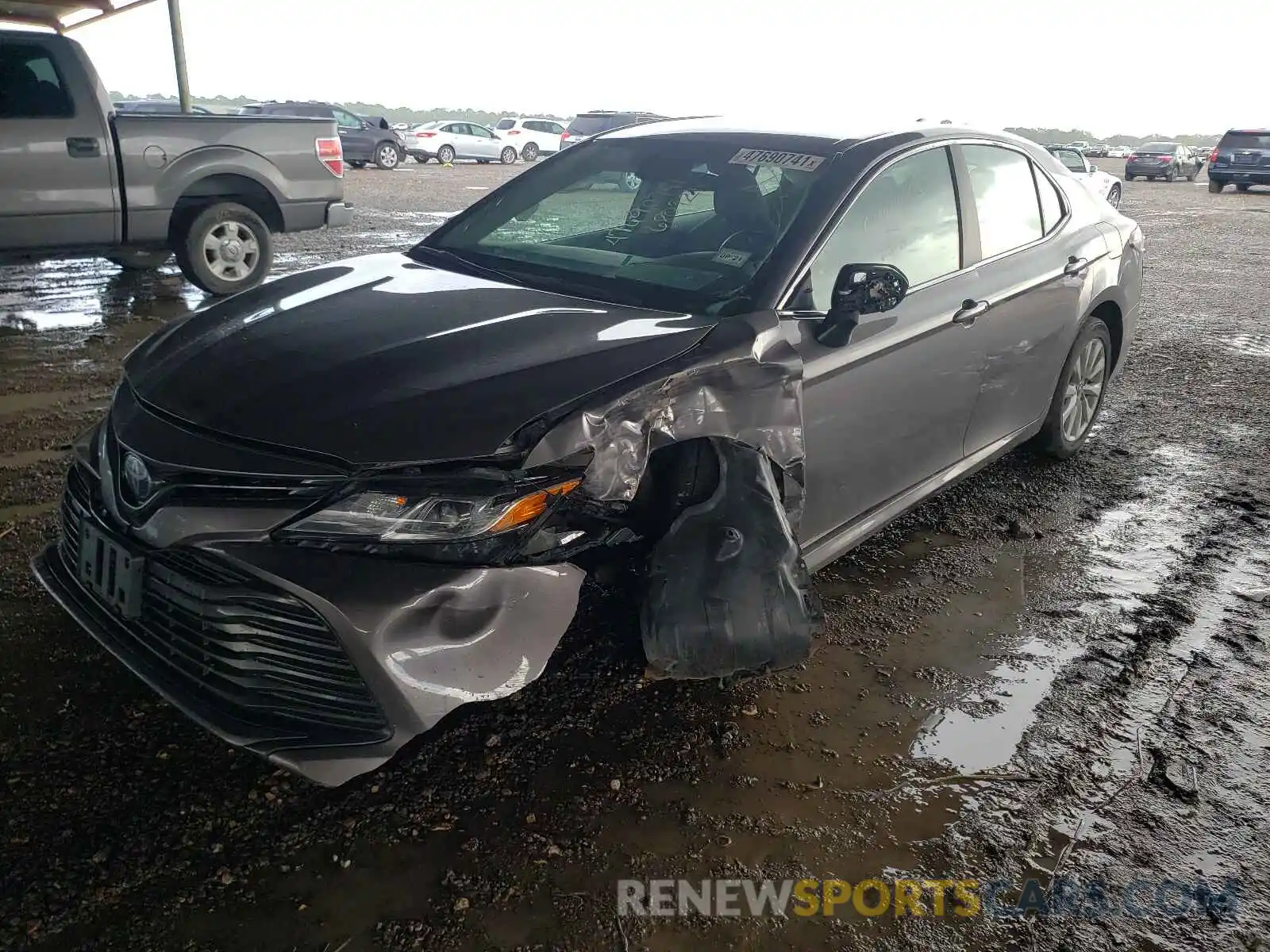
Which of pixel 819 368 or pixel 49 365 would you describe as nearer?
pixel 819 368

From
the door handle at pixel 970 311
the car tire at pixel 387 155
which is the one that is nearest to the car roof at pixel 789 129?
the door handle at pixel 970 311

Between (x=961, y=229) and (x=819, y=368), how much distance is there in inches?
43.8

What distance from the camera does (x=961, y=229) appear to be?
138 inches

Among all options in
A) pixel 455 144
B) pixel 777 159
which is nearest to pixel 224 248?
pixel 777 159

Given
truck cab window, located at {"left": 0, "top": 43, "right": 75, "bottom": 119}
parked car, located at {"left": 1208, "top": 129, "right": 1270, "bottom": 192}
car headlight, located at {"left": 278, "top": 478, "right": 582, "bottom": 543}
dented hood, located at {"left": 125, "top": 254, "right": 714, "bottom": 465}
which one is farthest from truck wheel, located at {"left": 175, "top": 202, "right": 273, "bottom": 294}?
parked car, located at {"left": 1208, "top": 129, "right": 1270, "bottom": 192}

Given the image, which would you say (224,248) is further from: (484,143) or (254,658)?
(484,143)

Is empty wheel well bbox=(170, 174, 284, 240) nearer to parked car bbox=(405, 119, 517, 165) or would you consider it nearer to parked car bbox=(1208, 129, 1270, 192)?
parked car bbox=(405, 119, 517, 165)

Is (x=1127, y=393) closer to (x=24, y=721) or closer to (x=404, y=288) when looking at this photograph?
(x=404, y=288)

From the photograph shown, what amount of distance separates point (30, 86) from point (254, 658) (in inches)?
246

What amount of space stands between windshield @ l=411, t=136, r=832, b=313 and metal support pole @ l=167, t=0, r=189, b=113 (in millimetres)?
7344

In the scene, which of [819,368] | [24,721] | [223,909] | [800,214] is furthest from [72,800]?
[800,214]

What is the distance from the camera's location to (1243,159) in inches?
995

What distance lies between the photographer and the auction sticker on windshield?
3.18 m

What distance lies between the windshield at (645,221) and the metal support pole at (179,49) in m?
7.34
